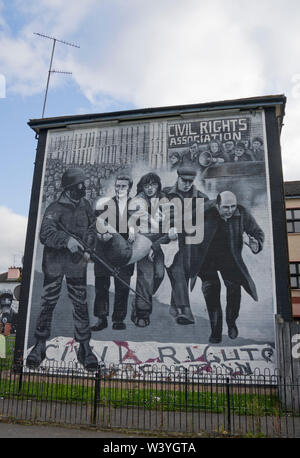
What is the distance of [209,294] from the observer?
1462cm

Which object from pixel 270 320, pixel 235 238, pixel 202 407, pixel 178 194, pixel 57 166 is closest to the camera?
pixel 202 407

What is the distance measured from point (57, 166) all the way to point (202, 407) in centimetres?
1224

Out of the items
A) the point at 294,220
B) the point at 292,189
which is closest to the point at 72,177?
the point at 294,220

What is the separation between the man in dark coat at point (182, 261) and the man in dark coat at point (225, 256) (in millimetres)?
331

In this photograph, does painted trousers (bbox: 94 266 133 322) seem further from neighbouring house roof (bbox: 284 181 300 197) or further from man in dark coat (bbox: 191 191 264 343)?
neighbouring house roof (bbox: 284 181 300 197)

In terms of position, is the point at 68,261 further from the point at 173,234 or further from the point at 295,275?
the point at 295,275

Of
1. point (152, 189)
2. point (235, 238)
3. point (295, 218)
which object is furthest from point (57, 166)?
point (295, 218)

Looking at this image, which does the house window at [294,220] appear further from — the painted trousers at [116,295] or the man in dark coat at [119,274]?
the painted trousers at [116,295]

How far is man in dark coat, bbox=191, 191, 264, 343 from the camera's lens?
47.0 feet

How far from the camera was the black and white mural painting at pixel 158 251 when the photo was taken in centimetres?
1433

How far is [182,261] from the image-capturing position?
1522 cm

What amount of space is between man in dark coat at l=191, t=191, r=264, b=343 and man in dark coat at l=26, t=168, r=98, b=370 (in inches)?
190

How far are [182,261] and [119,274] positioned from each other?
8.82 ft

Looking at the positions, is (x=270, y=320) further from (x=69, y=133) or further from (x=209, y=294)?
(x=69, y=133)
